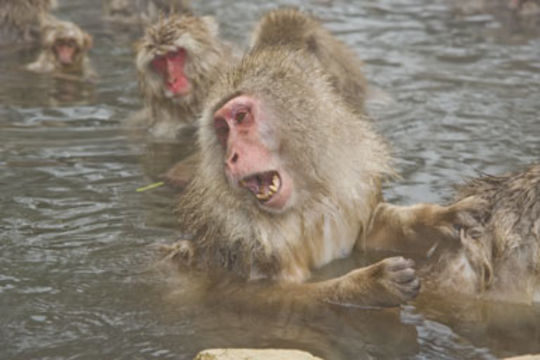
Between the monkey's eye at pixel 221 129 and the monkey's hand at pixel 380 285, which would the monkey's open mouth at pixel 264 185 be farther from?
the monkey's hand at pixel 380 285

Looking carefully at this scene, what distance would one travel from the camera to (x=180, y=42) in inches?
283

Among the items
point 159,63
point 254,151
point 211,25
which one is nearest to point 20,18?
point 211,25

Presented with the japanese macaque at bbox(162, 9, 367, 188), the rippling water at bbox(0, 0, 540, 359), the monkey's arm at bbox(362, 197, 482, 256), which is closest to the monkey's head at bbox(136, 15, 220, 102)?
the rippling water at bbox(0, 0, 540, 359)

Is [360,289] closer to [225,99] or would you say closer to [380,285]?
[380,285]

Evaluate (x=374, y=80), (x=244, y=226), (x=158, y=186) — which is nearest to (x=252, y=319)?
(x=244, y=226)

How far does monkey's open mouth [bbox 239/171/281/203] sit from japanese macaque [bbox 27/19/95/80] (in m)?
5.29

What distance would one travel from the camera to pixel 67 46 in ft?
30.4

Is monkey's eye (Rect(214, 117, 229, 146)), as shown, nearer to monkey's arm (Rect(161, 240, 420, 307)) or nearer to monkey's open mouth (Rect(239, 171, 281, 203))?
monkey's open mouth (Rect(239, 171, 281, 203))

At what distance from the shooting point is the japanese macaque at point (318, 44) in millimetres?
6758

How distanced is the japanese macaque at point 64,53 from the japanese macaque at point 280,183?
4946mm

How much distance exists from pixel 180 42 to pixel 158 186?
5.32ft

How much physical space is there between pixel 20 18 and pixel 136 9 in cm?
165

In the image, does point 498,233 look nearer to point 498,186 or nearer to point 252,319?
point 498,186

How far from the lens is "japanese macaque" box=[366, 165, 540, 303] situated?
400cm
